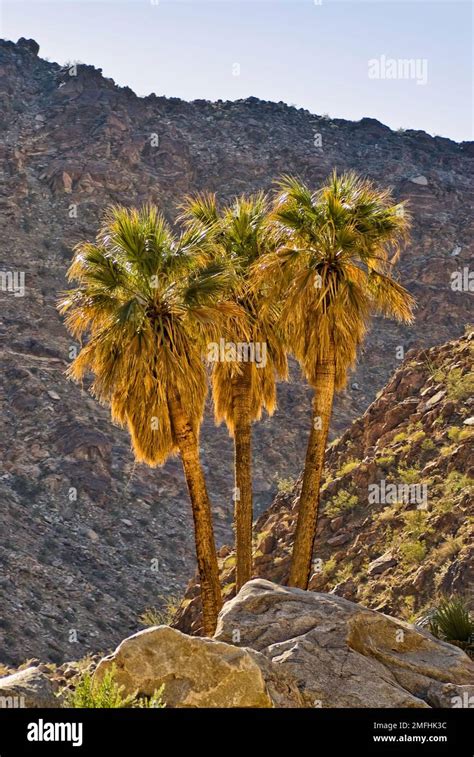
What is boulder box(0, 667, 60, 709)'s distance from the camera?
11.4m

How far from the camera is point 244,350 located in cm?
2048

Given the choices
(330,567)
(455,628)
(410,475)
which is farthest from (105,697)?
(410,475)

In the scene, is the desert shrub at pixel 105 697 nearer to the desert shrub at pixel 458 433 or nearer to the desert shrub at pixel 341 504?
the desert shrub at pixel 458 433

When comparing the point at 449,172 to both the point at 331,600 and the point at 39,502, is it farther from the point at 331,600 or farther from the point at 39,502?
the point at 331,600

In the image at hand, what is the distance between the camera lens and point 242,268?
2033 cm

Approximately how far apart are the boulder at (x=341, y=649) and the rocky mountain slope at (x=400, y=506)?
8.97 metres

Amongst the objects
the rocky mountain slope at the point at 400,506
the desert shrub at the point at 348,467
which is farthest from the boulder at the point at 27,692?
the desert shrub at the point at 348,467

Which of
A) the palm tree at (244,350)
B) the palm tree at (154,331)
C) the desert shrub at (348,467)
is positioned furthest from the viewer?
the desert shrub at (348,467)

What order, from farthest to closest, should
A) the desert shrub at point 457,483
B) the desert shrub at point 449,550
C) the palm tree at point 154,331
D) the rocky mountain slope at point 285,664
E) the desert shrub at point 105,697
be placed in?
the desert shrub at point 457,483 → the desert shrub at point 449,550 → the palm tree at point 154,331 → the rocky mountain slope at point 285,664 → the desert shrub at point 105,697

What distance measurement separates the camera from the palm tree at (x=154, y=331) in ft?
61.3

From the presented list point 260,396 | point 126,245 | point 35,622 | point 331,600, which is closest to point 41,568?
point 35,622

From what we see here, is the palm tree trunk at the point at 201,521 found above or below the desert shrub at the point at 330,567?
above

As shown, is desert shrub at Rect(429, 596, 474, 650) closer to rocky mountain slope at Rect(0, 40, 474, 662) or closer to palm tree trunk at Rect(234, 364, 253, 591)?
palm tree trunk at Rect(234, 364, 253, 591)

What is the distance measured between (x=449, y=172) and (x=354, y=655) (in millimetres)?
74392
